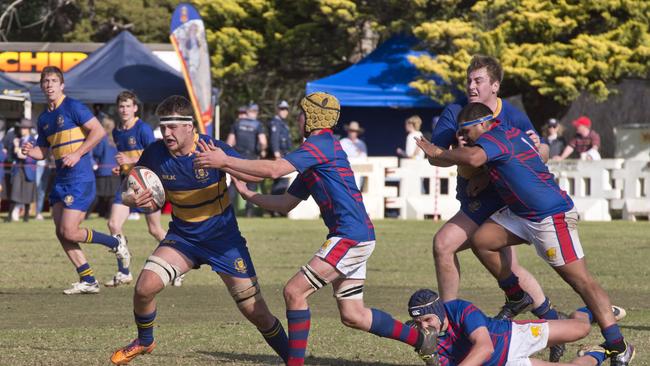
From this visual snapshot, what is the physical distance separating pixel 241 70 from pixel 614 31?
9.68 metres

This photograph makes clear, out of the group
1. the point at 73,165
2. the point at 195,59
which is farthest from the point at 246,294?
the point at 195,59

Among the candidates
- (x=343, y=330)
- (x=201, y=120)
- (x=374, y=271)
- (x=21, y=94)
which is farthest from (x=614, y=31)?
(x=343, y=330)

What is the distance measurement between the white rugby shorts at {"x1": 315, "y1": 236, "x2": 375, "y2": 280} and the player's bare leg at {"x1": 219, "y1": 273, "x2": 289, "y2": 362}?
699mm

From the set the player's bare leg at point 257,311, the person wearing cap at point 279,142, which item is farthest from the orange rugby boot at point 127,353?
the person wearing cap at point 279,142

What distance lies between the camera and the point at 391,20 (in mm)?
30141

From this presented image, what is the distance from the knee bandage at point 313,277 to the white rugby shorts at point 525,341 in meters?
1.18

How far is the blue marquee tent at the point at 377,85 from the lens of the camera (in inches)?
1051

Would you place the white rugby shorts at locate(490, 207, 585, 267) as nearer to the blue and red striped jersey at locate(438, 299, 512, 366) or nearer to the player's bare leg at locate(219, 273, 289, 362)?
the blue and red striped jersey at locate(438, 299, 512, 366)

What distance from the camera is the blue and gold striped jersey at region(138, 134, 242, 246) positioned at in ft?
27.5

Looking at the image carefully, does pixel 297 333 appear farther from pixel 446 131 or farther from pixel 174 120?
pixel 446 131

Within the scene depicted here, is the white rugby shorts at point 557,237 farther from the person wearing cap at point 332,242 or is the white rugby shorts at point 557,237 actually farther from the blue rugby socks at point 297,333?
the blue rugby socks at point 297,333

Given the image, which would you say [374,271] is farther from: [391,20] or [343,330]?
[391,20]

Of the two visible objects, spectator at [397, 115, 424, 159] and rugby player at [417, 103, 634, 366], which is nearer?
rugby player at [417, 103, 634, 366]

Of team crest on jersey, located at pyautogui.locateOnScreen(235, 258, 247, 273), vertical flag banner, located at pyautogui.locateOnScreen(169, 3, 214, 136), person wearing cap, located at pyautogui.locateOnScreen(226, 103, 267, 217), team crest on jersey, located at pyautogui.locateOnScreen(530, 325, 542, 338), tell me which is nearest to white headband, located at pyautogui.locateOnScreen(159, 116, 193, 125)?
team crest on jersey, located at pyautogui.locateOnScreen(235, 258, 247, 273)
